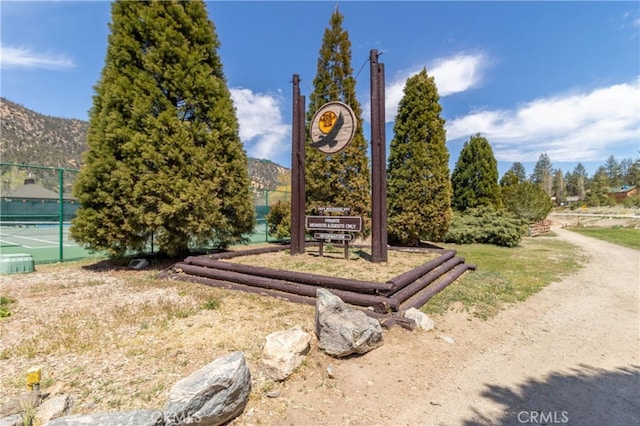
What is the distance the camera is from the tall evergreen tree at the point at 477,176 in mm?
17516

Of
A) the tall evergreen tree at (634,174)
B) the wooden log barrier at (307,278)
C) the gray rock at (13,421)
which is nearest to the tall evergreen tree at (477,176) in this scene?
the wooden log barrier at (307,278)

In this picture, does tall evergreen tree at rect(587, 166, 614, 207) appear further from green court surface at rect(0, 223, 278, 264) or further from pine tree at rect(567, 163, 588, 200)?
green court surface at rect(0, 223, 278, 264)

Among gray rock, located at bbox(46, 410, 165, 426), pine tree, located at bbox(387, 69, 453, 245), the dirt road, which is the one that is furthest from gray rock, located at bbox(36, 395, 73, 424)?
pine tree, located at bbox(387, 69, 453, 245)

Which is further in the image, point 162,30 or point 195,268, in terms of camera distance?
point 162,30

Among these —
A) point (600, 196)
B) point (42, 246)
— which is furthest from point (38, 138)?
point (600, 196)

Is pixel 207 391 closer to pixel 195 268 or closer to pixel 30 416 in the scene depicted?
pixel 30 416

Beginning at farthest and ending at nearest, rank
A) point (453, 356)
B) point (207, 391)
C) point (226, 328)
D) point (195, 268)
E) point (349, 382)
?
point (195, 268), point (226, 328), point (453, 356), point (349, 382), point (207, 391)

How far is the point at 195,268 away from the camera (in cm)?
680

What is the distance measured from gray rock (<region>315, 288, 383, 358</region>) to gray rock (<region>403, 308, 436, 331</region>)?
818 millimetres

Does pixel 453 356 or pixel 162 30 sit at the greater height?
pixel 162 30

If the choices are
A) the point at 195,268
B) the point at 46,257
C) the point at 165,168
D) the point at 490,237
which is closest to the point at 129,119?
the point at 165,168

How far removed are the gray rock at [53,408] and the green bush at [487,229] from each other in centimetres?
1460

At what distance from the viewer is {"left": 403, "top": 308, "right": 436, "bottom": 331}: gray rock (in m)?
4.10

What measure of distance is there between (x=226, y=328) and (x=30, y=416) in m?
1.97
